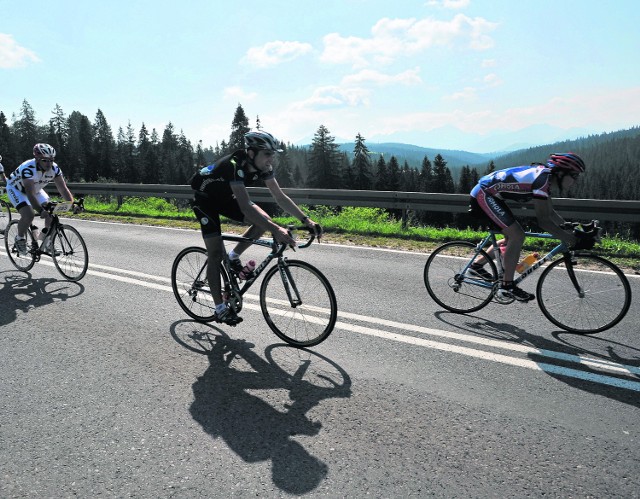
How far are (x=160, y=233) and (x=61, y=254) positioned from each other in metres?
3.80

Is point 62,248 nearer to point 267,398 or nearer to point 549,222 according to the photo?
point 267,398

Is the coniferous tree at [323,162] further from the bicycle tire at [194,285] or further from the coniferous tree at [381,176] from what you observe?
the bicycle tire at [194,285]

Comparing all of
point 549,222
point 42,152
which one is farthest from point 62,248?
point 549,222

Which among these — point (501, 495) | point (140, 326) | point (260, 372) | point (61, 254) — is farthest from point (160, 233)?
point (501, 495)

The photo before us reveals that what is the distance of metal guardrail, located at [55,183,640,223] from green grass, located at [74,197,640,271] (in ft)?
1.74

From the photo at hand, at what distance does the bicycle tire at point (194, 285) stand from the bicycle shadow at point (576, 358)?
110 inches

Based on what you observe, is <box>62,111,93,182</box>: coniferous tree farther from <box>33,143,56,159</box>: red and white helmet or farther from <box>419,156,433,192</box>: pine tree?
<box>33,143,56,159</box>: red and white helmet

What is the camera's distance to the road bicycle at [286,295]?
4.33 m

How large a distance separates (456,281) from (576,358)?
1.75 meters

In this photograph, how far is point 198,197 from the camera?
4.68 m

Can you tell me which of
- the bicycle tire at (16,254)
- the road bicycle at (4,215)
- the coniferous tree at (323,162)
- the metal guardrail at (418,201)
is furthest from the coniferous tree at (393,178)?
the bicycle tire at (16,254)

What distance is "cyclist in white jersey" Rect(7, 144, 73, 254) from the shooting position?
6.77 meters

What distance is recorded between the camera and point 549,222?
4727mm

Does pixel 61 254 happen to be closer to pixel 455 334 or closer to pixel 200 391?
pixel 200 391
